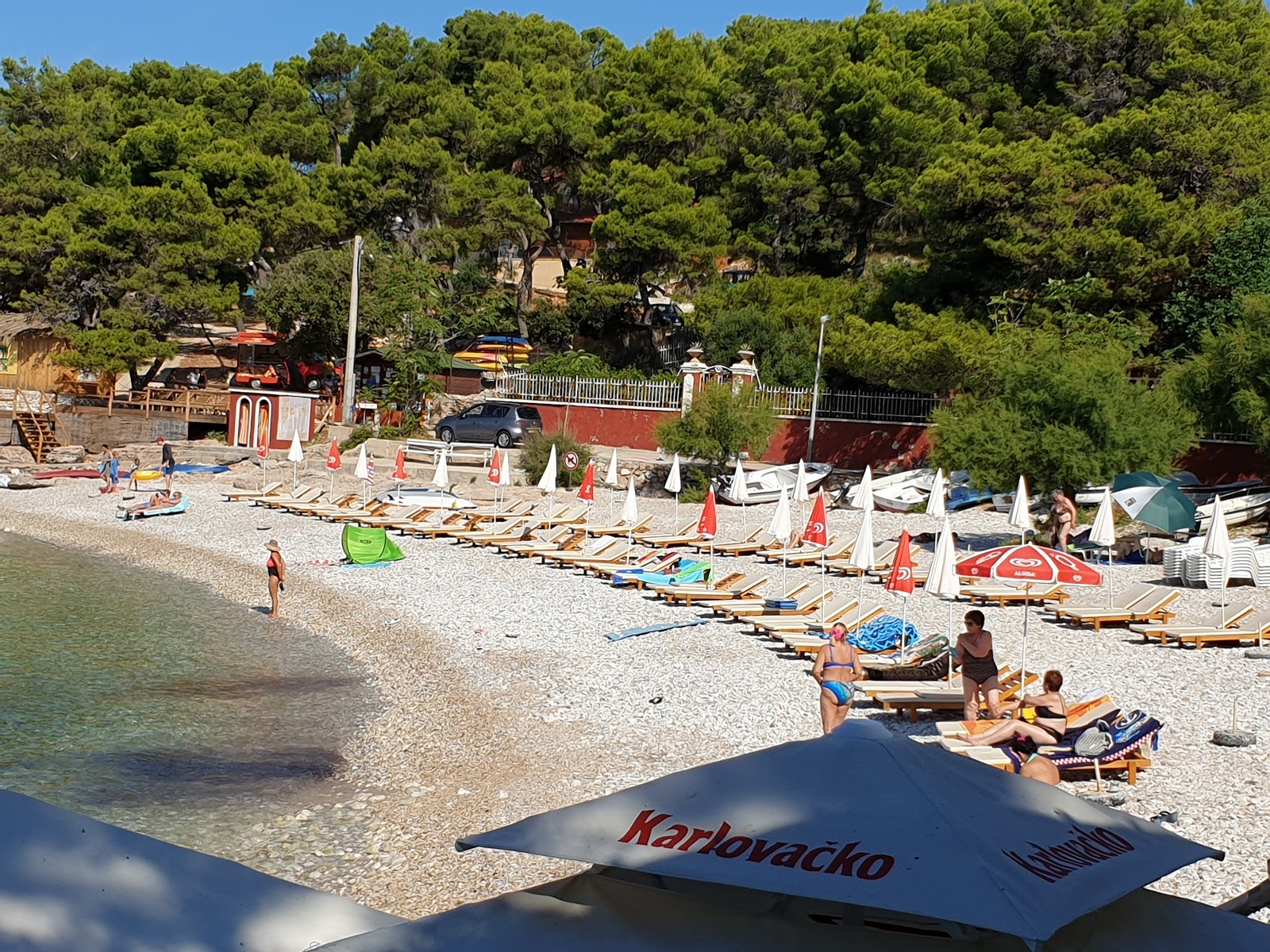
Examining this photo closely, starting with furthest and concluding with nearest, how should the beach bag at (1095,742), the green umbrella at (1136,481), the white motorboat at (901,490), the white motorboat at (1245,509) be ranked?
the white motorboat at (901,490)
the white motorboat at (1245,509)
the green umbrella at (1136,481)
the beach bag at (1095,742)

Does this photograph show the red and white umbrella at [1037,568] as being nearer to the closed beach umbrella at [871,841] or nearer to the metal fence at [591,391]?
the closed beach umbrella at [871,841]

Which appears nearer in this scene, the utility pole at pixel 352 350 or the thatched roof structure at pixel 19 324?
the utility pole at pixel 352 350

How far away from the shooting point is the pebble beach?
29.6 feet

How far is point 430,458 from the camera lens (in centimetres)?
3350

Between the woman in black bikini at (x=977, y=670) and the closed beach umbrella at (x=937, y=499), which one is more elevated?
the closed beach umbrella at (x=937, y=499)

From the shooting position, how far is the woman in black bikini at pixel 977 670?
11.4 metres

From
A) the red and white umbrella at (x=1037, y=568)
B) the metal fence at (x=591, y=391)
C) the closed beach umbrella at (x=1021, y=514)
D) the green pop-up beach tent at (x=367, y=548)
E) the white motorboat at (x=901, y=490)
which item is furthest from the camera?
the metal fence at (x=591, y=391)

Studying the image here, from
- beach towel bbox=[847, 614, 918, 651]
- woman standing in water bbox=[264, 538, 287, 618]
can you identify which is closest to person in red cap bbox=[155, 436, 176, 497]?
woman standing in water bbox=[264, 538, 287, 618]

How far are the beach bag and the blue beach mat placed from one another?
7507 mm

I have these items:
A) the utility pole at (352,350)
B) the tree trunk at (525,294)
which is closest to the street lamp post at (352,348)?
the utility pole at (352,350)

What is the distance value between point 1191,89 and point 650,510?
62.0 ft

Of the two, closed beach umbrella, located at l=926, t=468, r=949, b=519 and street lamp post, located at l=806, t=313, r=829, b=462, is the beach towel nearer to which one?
closed beach umbrella, located at l=926, t=468, r=949, b=519

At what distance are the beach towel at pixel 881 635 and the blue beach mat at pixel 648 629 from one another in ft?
9.01

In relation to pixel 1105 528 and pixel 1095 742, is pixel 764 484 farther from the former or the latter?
pixel 1095 742
